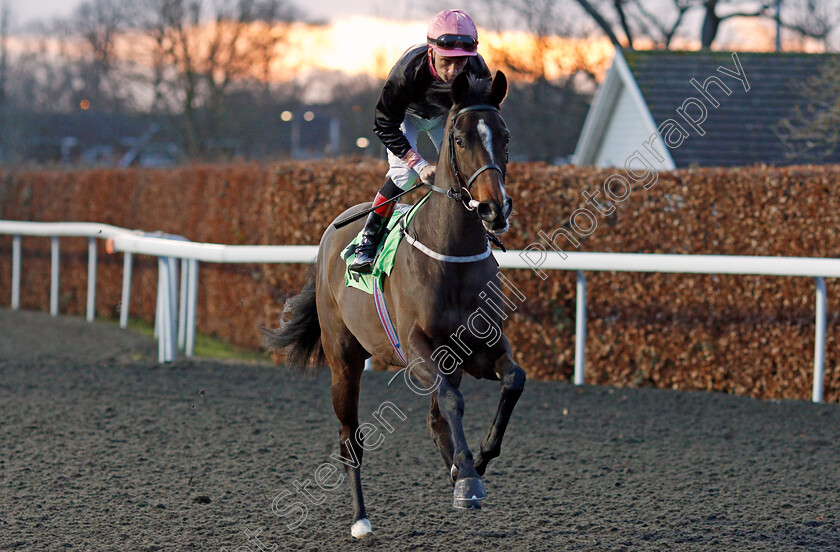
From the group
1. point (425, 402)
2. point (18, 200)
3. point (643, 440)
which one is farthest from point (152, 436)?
point (18, 200)

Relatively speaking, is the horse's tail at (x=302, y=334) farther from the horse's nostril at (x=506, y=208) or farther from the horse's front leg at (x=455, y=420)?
the horse's nostril at (x=506, y=208)

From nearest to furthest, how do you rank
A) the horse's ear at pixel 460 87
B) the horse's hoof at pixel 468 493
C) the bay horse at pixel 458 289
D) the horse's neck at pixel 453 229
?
the horse's hoof at pixel 468 493
the bay horse at pixel 458 289
the horse's ear at pixel 460 87
the horse's neck at pixel 453 229

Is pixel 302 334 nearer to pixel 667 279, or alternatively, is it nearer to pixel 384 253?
pixel 384 253

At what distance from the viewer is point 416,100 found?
4043 mm

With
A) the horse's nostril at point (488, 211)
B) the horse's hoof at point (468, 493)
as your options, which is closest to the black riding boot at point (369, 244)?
the horse's nostril at point (488, 211)

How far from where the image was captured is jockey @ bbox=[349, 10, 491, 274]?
3.74 metres

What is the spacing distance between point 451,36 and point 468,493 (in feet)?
5.80

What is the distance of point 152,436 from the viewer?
5.98 meters

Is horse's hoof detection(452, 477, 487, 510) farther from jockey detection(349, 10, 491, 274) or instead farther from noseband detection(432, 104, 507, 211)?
jockey detection(349, 10, 491, 274)

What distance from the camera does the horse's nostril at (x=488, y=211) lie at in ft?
10.6

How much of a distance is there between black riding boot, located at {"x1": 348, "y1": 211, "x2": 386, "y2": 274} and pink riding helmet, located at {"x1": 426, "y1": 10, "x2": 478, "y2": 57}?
36.1 inches

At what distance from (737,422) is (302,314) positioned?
132 inches

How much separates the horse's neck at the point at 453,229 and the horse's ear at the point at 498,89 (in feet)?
1.09

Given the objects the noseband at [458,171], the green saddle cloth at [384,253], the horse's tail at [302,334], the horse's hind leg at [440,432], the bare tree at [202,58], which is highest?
the bare tree at [202,58]
